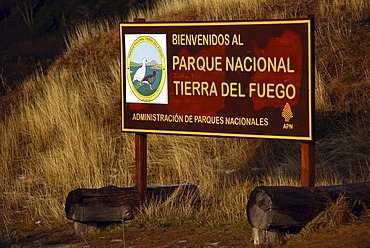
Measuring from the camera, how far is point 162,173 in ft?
40.8

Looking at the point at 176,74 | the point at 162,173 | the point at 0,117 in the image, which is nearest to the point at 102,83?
the point at 0,117

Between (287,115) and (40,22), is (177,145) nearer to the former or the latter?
(287,115)

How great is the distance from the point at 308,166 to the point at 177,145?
14.8 feet

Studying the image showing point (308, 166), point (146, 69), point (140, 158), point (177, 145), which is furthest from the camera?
point (177, 145)

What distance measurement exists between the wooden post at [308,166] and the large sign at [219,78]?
14 cm

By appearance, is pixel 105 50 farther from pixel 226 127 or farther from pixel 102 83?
pixel 226 127

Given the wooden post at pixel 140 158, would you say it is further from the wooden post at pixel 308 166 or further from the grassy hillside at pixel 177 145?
the wooden post at pixel 308 166

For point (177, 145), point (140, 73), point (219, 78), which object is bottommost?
point (177, 145)

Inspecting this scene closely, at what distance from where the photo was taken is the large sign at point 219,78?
8727 millimetres

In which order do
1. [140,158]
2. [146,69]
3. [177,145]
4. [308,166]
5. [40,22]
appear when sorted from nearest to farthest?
[308,166], [146,69], [140,158], [177,145], [40,22]

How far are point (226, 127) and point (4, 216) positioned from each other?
333 cm

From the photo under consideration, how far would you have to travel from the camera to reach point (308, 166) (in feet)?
28.5

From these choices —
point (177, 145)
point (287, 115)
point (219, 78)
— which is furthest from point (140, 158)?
point (177, 145)

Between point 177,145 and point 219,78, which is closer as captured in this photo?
point 219,78
